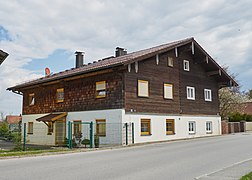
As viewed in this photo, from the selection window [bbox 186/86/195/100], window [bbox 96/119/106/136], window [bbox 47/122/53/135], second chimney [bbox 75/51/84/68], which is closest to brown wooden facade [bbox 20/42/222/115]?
window [bbox 186/86/195/100]

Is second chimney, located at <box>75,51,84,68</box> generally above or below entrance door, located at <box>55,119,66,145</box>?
above

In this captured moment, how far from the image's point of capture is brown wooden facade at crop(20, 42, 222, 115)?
20766mm

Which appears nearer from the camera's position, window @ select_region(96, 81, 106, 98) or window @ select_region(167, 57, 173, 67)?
window @ select_region(96, 81, 106, 98)

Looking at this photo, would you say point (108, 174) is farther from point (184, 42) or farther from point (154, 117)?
point (184, 42)

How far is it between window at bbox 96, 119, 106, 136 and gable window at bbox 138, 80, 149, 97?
10.4 ft

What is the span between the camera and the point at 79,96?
23.6m

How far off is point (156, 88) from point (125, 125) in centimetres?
464

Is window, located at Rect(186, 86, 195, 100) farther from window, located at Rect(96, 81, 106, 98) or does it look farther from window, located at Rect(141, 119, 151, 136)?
window, located at Rect(96, 81, 106, 98)

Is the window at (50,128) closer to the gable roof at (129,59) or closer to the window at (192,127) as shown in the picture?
the gable roof at (129,59)

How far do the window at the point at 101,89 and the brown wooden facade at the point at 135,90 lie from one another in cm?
27

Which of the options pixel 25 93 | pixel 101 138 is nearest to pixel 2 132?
pixel 25 93

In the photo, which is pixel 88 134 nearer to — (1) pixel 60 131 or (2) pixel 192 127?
(1) pixel 60 131

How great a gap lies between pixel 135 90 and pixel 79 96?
4.92 m

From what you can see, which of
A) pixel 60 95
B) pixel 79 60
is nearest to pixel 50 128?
pixel 60 95
